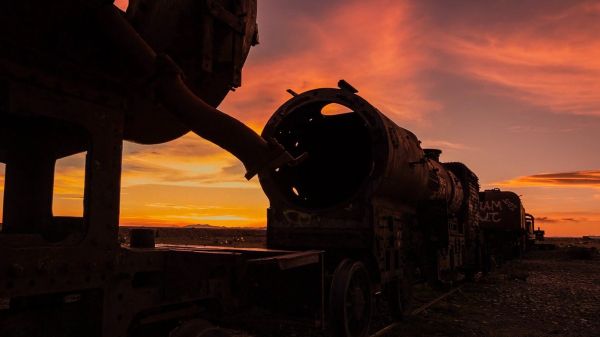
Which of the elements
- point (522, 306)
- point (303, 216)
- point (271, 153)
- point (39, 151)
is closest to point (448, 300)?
point (522, 306)

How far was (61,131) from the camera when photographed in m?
3.82

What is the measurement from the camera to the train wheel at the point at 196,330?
342 centimetres

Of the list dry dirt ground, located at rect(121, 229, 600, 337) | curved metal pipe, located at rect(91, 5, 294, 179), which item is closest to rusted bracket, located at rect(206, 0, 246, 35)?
curved metal pipe, located at rect(91, 5, 294, 179)

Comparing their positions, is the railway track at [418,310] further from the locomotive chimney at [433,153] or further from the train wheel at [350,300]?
the locomotive chimney at [433,153]

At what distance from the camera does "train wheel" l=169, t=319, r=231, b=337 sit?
3.42 metres

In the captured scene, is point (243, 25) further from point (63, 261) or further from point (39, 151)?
point (63, 261)

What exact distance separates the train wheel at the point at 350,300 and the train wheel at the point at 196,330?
2.87 metres

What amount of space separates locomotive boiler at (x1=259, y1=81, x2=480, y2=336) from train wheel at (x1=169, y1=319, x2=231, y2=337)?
115 inches

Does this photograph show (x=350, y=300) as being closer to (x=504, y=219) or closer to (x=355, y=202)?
(x=355, y=202)

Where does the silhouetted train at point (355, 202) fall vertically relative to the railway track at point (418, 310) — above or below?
above

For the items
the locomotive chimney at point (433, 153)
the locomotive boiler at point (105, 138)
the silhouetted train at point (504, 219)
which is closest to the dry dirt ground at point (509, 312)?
the locomotive chimney at point (433, 153)

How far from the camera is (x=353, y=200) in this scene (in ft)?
23.7

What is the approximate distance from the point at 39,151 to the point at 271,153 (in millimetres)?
2112

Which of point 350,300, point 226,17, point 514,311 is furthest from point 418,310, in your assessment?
point 226,17
